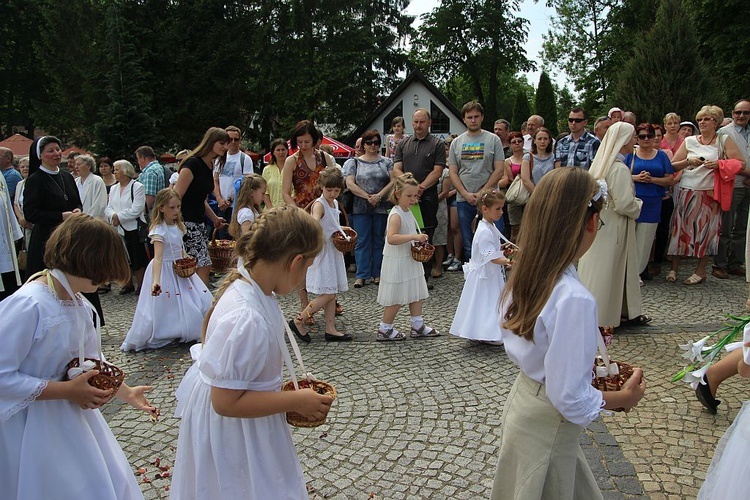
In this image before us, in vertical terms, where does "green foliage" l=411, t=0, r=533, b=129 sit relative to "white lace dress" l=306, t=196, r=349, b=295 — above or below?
above

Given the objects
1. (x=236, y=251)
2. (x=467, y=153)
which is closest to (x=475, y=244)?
(x=467, y=153)

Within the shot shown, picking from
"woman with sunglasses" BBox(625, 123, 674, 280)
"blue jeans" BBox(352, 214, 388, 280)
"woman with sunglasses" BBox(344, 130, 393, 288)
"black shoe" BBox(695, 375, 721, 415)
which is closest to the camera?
"black shoe" BBox(695, 375, 721, 415)

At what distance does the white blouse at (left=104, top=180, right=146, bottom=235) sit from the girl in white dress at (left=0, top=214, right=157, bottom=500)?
22.0ft

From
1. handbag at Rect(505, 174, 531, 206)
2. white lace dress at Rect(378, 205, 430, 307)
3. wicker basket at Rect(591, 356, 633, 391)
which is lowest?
white lace dress at Rect(378, 205, 430, 307)

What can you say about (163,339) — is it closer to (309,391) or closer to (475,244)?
(475,244)

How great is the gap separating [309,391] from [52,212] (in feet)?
19.4

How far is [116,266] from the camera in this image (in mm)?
2805

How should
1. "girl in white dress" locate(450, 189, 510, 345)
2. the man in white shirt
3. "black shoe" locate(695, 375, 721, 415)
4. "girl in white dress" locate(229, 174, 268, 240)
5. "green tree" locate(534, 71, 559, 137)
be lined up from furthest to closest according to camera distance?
"green tree" locate(534, 71, 559, 137)
the man in white shirt
"girl in white dress" locate(229, 174, 268, 240)
"girl in white dress" locate(450, 189, 510, 345)
"black shoe" locate(695, 375, 721, 415)

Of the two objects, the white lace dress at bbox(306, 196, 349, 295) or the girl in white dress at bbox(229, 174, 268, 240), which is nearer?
the white lace dress at bbox(306, 196, 349, 295)

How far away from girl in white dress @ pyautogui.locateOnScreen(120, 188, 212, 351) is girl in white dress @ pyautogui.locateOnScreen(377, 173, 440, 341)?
215 cm

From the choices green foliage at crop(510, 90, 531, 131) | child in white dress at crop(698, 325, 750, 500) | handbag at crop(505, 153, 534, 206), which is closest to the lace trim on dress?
child in white dress at crop(698, 325, 750, 500)

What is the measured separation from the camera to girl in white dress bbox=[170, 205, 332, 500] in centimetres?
222

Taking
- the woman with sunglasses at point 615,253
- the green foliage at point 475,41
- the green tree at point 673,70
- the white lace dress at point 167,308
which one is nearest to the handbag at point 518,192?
the woman with sunglasses at point 615,253

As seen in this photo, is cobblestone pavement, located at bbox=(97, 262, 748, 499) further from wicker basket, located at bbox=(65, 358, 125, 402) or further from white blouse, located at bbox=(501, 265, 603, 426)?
white blouse, located at bbox=(501, 265, 603, 426)
